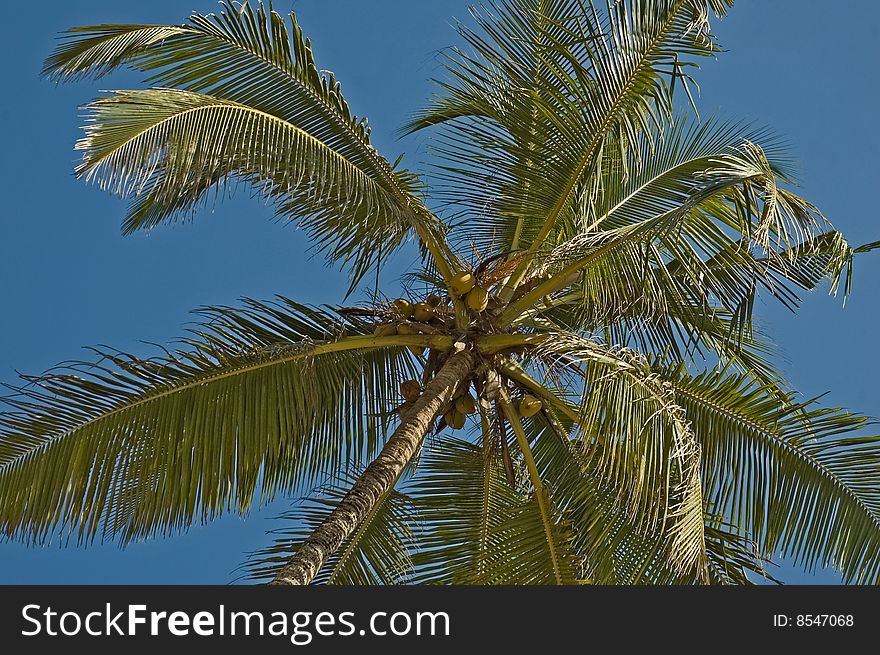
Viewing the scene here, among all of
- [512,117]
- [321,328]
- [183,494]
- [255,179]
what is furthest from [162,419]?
[512,117]

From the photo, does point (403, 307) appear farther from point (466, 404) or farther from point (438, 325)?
point (466, 404)

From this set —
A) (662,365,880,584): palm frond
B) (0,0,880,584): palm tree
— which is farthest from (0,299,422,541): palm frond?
(662,365,880,584): palm frond

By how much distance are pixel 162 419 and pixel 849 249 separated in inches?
173

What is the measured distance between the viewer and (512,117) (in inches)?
344

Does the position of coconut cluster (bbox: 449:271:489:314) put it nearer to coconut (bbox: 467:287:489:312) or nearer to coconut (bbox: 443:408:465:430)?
coconut (bbox: 467:287:489:312)

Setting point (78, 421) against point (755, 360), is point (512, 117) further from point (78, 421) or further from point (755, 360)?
point (78, 421)

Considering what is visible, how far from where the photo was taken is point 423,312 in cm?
824

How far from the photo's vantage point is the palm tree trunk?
6156 mm

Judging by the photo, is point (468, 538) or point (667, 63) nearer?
point (667, 63)

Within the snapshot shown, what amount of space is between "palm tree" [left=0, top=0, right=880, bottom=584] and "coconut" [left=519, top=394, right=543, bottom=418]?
3 centimetres

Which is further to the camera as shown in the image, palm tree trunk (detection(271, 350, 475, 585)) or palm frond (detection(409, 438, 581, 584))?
palm frond (detection(409, 438, 581, 584))

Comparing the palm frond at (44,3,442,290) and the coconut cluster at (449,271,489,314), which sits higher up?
the palm frond at (44,3,442,290)

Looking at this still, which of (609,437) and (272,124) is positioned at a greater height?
(272,124)

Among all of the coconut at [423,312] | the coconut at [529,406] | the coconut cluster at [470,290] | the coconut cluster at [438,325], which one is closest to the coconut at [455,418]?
the coconut cluster at [438,325]
